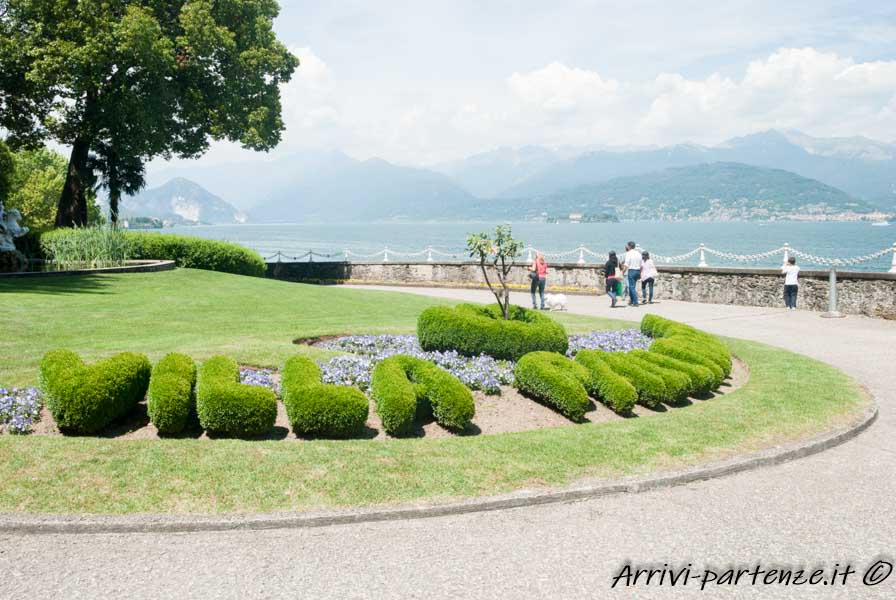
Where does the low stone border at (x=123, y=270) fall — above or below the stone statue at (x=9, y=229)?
below

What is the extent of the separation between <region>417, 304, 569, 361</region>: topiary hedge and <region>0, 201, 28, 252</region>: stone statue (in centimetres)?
1962

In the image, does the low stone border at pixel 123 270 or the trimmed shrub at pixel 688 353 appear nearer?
the trimmed shrub at pixel 688 353

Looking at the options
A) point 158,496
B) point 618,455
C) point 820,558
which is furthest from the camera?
point 618,455

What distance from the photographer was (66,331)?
1231 centimetres

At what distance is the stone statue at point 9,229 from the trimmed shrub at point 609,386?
74.6 ft

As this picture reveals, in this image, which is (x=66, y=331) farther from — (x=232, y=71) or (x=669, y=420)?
(x=232, y=71)

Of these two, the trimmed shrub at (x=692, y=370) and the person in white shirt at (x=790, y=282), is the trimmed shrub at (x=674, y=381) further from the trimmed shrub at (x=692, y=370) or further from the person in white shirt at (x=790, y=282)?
the person in white shirt at (x=790, y=282)

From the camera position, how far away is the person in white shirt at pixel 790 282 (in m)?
20.5

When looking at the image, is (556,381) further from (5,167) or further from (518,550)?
(5,167)

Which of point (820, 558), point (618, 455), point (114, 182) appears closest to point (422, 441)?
point (618, 455)

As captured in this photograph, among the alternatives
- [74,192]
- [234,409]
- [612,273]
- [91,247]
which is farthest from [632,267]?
[74,192]

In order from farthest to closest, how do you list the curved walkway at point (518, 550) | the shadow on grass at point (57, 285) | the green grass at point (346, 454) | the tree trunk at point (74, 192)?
the tree trunk at point (74, 192) → the shadow on grass at point (57, 285) → the green grass at point (346, 454) → the curved walkway at point (518, 550)

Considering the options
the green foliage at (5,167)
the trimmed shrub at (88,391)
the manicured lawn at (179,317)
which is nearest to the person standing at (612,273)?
the manicured lawn at (179,317)

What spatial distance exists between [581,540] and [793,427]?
426cm
